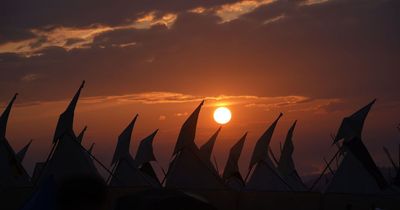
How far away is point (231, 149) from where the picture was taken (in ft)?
245

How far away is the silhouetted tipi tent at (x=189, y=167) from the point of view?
52.3 meters

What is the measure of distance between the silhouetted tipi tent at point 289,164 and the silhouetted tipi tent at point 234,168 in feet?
21.5

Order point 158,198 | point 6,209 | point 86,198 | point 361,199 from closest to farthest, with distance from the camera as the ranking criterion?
point 86,198 < point 158,198 < point 6,209 < point 361,199

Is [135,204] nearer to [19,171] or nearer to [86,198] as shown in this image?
[86,198]

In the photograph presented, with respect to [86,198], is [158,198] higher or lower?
lower

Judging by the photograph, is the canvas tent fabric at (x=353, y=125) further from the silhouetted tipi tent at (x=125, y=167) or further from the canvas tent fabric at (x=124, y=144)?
the canvas tent fabric at (x=124, y=144)

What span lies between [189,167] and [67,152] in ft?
44.6

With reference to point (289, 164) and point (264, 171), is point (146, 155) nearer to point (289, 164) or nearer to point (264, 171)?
point (264, 171)

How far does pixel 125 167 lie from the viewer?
6003cm

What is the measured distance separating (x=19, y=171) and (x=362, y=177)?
1285 inches

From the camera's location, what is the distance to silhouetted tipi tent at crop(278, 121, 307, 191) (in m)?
76.1

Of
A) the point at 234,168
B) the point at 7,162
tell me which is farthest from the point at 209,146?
the point at 7,162

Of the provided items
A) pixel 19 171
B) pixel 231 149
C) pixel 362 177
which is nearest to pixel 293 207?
pixel 362 177

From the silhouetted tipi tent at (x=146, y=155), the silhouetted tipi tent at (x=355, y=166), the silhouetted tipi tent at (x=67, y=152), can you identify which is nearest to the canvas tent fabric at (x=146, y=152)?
the silhouetted tipi tent at (x=146, y=155)
